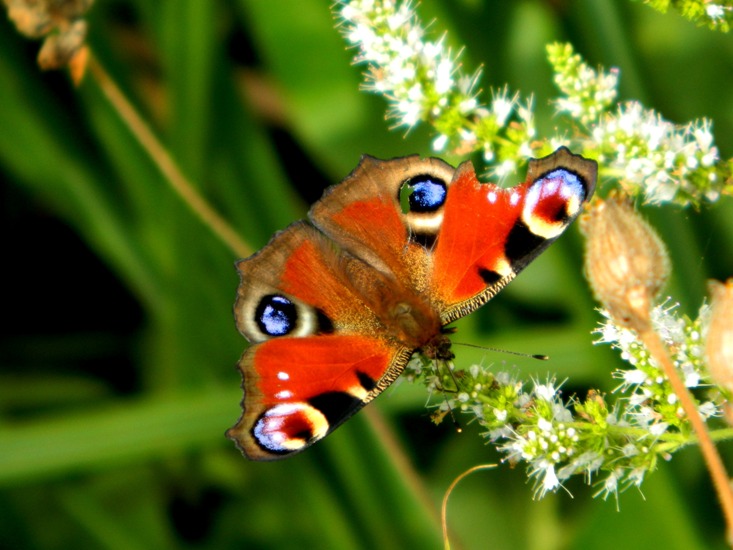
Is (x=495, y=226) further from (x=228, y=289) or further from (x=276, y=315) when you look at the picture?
(x=228, y=289)

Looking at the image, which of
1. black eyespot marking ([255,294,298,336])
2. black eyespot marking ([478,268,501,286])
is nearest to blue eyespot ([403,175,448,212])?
black eyespot marking ([478,268,501,286])

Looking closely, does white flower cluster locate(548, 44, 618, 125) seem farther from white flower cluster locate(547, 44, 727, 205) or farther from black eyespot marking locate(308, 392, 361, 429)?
black eyespot marking locate(308, 392, 361, 429)

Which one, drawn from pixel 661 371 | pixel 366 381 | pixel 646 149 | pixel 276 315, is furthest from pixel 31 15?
pixel 661 371

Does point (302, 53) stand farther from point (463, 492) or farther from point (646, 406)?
point (646, 406)

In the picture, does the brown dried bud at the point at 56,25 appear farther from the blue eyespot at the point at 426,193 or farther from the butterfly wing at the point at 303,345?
the blue eyespot at the point at 426,193

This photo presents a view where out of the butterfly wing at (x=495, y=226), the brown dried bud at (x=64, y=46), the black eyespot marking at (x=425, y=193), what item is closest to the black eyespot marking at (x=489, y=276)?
the butterfly wing at (x=495, y=226)

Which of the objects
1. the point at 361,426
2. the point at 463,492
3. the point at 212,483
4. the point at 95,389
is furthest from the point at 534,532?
the point at 95,389
